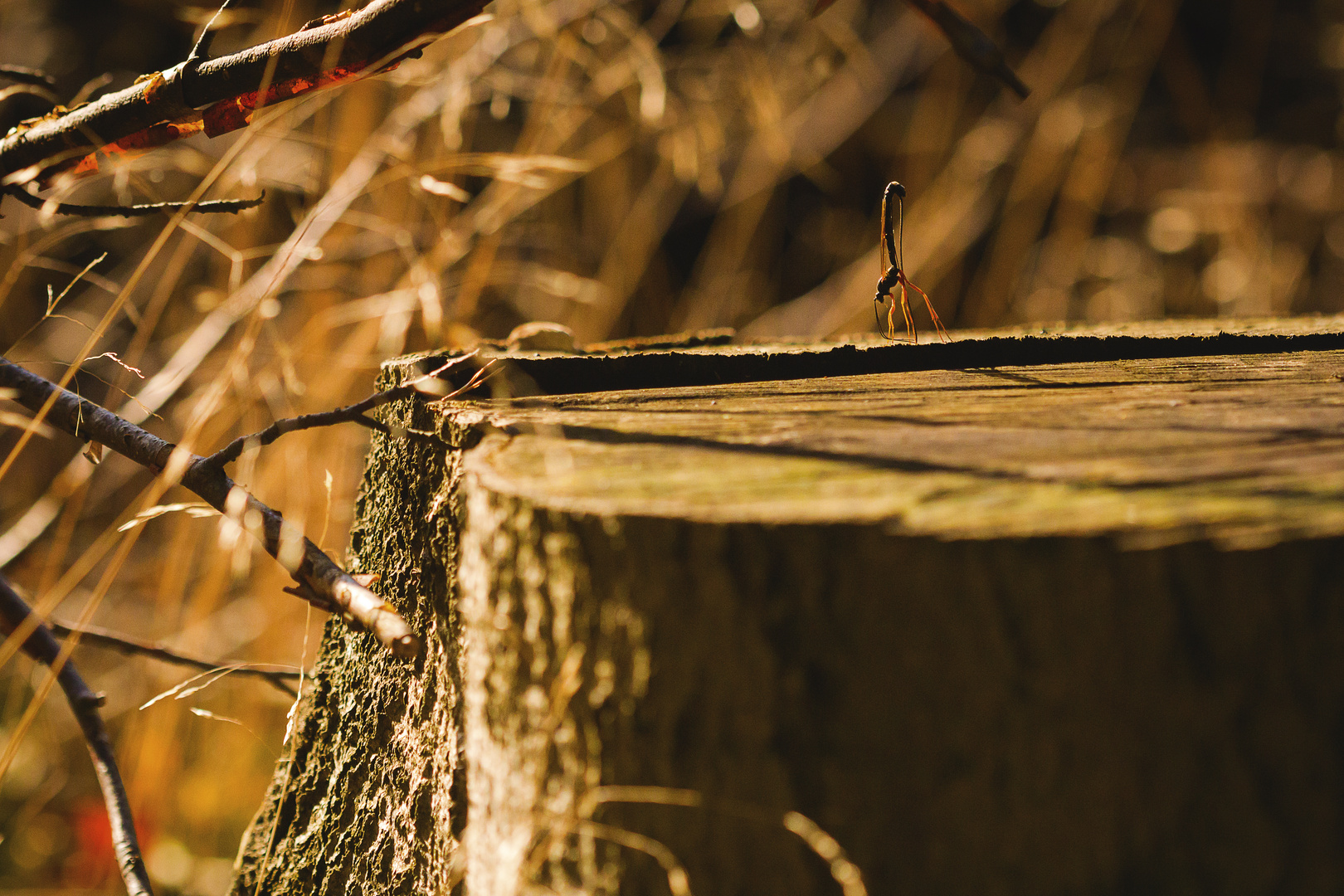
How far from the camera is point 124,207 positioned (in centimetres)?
79

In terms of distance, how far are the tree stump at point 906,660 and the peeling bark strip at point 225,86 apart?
0.30 m

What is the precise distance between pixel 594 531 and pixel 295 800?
542mm

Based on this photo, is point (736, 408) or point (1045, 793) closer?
point (1045, 793)

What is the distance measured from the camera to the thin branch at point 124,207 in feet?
2.54

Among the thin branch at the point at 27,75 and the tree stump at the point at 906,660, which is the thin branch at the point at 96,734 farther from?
the thin branch at the point at 27,75

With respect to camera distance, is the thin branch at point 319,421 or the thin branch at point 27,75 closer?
the thin branch at point 319,421

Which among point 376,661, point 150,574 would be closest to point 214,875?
point 150,574

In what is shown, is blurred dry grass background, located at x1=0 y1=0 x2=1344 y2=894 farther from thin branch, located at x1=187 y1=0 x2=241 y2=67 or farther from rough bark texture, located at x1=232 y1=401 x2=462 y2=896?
rough bark texture, located at x1=232 y1=401 x2=462 y2=896

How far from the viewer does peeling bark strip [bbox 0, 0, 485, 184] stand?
2.14ft

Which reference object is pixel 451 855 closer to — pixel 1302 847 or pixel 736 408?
pixel 736 408

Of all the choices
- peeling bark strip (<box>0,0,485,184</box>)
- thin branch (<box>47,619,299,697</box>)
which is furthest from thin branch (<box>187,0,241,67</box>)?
thin branch (<box>47,619,299,697</box>)

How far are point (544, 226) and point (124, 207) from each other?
2.01m

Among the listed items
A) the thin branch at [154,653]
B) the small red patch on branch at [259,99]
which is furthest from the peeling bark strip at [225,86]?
the thin branch at [154,653]

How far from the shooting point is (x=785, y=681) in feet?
1.67
